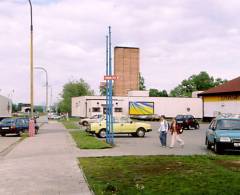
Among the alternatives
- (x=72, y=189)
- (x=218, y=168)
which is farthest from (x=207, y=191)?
(x=218, y=168)

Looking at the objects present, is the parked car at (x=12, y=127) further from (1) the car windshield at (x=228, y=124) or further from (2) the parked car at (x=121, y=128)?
(1) the car windshield at (x=228, y=124)

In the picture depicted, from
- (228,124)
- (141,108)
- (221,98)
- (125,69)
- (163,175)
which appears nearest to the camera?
(163,175)

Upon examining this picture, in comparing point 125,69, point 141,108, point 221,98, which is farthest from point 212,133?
point 125,69

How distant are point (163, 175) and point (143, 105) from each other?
279 feet

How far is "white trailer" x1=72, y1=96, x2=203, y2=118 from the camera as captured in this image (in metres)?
92.5

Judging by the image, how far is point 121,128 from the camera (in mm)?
34000

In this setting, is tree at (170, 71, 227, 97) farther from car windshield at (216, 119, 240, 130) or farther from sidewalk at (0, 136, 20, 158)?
car windshield at (216, 119, 240, 130)

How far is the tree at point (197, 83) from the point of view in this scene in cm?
15638

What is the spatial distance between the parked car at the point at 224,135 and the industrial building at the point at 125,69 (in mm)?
99959

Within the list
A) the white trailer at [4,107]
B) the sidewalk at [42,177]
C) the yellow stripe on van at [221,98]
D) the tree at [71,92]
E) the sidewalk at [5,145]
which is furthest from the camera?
the tree at [71,92]

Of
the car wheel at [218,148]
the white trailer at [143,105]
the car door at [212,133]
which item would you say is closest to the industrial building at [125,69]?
the white trailer at [143,105]

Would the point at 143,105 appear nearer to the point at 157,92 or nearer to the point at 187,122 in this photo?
the point at 187,122

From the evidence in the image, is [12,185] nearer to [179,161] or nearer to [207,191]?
[207,191]

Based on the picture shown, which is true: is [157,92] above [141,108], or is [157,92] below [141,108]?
above
